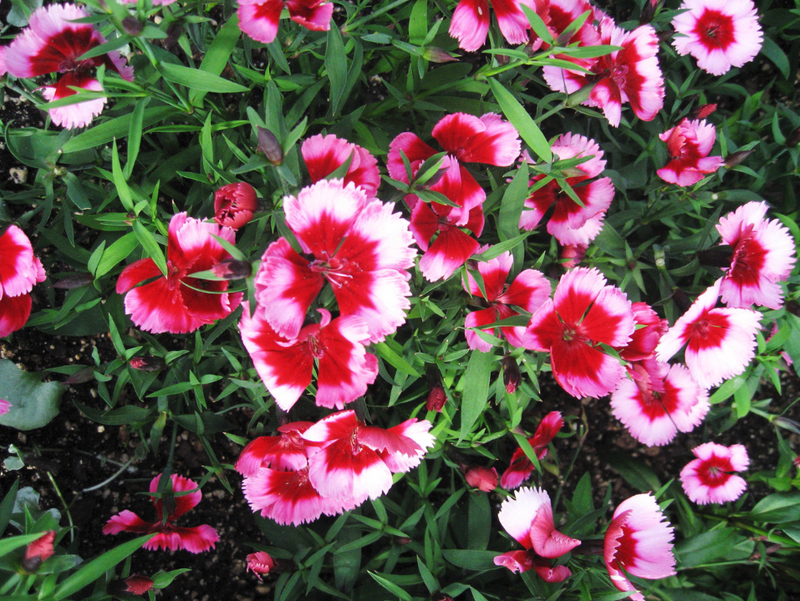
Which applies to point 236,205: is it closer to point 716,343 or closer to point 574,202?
point 574,202

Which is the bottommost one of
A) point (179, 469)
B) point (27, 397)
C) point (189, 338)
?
point (179, 469)

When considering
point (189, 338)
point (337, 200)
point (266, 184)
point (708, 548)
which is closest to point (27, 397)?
point (189, 338)

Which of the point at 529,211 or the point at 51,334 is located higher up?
the point at 529,211

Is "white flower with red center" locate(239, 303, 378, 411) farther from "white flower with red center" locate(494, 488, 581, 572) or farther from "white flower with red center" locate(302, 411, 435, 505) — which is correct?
"white flower with red center" locate(494, 488, 581, 572)

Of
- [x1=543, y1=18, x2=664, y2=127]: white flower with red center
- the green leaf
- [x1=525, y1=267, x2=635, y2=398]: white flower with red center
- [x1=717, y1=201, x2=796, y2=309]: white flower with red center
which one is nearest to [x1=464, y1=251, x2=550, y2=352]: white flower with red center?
[x1=525, y1=267, x2=635, y2=398]: white flower with red center

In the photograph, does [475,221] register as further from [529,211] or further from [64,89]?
[64,89]

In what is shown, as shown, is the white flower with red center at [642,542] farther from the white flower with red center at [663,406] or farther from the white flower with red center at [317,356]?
the white flower with red center at [317,356]
